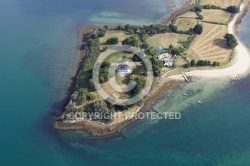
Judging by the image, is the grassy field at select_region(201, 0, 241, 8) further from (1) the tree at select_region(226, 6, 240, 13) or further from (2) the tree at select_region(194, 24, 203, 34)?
(2) the tree at select_region(194, 24, 203, 34)

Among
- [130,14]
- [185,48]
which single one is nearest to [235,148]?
[185,48]

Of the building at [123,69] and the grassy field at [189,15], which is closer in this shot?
the building at [123,69]

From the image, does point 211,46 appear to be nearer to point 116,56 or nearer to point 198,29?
point 198,29

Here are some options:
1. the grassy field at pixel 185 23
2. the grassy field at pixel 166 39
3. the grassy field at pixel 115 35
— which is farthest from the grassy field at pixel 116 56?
the grassy field at pixel 185 23

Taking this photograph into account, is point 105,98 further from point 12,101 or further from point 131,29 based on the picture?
point 131,29

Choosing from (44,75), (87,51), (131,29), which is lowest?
(44,75)

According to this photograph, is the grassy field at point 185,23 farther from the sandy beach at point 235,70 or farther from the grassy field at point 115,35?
the grassy field at point 115,35

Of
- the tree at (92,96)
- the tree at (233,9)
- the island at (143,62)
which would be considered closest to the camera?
the island at (143,62)

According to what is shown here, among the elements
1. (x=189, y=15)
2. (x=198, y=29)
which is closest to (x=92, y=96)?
(x=198, y=29)
